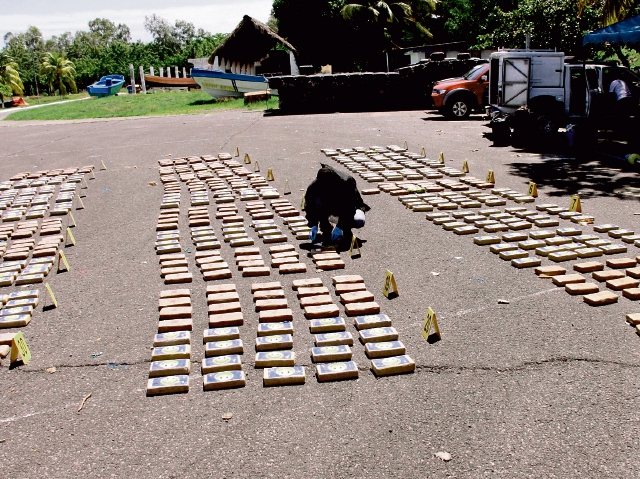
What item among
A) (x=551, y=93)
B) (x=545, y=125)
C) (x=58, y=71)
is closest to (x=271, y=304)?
(x=545, y=125)

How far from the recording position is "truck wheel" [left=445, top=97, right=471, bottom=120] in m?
20.9

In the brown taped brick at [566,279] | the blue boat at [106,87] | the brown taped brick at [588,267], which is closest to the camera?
the brown taped brick at [566,279]

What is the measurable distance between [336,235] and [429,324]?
288 centimetres

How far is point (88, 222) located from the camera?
10.0 metres

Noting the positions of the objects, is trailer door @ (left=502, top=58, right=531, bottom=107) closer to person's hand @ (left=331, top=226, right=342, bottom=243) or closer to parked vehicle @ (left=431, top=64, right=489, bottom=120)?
parked vehicle @ (left=431, top=64, right=489, bottom=120)

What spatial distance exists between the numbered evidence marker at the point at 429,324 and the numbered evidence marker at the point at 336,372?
2.67 feet

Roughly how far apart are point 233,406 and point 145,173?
33.0 feet

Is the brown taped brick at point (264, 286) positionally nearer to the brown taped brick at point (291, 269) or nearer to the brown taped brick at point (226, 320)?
the brown taped brick at point (291, 269)

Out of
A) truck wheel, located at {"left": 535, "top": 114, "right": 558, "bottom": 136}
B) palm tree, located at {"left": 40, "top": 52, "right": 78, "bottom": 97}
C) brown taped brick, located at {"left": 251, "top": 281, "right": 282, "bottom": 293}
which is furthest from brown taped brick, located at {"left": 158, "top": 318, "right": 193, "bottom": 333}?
palm tree, located at {"left": 40, "top": 52, "right": 78, "bottom": 97}

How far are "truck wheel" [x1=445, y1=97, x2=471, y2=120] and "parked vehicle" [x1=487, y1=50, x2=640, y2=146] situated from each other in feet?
12.1

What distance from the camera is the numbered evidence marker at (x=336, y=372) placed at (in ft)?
16.0

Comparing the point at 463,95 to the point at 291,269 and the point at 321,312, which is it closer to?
the point at 291,269

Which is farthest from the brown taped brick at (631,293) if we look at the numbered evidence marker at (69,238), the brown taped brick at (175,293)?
the numbered evidence marker at (69,238)

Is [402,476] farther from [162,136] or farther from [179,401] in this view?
[162,136]
